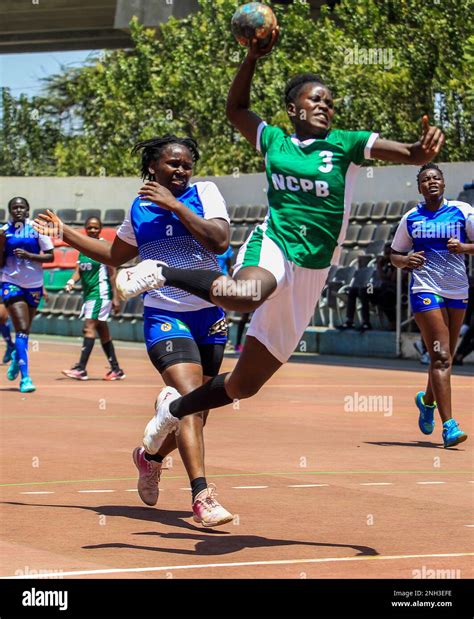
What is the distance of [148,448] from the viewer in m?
8.16

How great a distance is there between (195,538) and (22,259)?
9699 mm

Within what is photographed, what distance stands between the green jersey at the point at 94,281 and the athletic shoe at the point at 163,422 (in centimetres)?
1136

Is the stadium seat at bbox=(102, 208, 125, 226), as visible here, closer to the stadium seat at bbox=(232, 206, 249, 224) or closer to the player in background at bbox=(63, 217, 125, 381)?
the stadium seat at bbox=(232, 206, 249, 224)

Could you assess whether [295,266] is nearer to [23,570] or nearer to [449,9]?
[23,570]

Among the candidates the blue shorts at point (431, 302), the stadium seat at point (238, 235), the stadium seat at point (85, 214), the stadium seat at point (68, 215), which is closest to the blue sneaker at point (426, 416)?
the blue shorts at point (431, 302)

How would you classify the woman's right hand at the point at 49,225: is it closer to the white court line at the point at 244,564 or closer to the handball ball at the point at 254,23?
the handball ball at the point at 254,23

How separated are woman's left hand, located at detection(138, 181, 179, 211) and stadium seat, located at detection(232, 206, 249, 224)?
24.8m

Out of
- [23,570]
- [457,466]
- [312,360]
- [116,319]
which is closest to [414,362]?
[312,360]

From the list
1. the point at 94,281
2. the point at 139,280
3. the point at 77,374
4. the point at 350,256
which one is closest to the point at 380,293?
the point at 350,256

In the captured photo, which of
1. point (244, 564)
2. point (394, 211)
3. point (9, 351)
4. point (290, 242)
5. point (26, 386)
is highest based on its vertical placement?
point (394, 211)

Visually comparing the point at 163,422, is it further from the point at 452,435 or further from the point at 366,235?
the point at 366,235

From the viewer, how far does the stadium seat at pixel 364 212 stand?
96.0 feet

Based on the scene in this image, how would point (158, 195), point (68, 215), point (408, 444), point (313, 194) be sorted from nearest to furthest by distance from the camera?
point (313, 194), point (158, 195), point (408, 444), point (68, 215)

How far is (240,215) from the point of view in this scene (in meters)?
32.6
